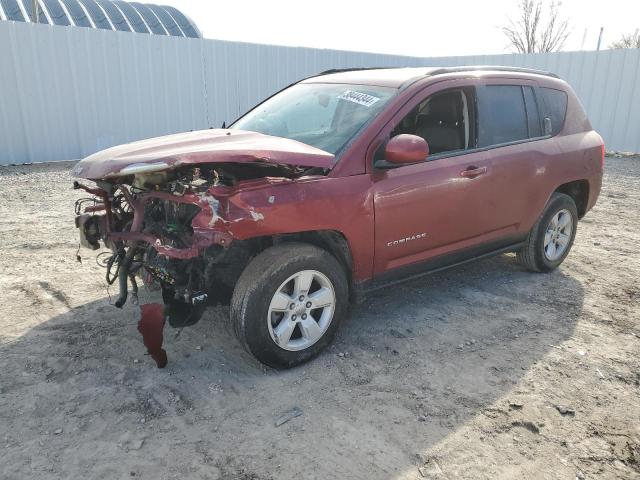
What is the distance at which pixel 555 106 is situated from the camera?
4.52 metres

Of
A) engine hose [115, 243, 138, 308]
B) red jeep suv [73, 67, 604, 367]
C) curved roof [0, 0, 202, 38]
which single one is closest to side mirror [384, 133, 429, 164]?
red jeep suv [73, 67, 604, 367]

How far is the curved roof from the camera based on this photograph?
15.6 m

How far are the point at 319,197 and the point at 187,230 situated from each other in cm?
84

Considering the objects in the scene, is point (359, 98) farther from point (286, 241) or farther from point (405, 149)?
point (286, 241)

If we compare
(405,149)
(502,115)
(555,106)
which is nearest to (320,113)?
(405,149)

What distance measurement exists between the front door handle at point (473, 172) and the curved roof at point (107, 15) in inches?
630

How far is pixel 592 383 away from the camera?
2998mm

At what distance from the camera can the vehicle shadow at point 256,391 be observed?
92.4 inches

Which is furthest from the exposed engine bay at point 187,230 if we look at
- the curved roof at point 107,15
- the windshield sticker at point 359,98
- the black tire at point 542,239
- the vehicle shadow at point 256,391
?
the curved roof at point 107,15

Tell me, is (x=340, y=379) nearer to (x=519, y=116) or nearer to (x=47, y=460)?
(x=47, y=460)

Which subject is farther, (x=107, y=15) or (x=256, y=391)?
(x=107, y=15)

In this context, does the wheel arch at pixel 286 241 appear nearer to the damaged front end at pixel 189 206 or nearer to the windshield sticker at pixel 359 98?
the damaged front end at pixel 189 206

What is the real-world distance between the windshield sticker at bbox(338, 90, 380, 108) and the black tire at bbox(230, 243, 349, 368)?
114cm

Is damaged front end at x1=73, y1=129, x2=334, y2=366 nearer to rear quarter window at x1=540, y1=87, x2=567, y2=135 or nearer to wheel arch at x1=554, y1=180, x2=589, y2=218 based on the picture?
rear quarter window at x1=540, y1=87, x2=567, y2=135
